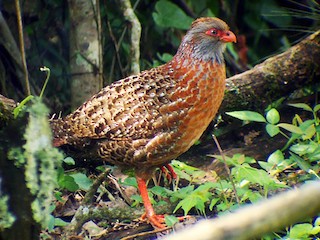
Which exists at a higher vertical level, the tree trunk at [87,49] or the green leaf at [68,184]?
the tree trunk at [87,49]

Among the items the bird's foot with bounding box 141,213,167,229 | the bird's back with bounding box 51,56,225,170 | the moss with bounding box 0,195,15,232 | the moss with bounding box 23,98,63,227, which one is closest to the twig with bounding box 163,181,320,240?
→ the moss with bounding box 23,98,63,227

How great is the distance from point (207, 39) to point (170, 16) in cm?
211

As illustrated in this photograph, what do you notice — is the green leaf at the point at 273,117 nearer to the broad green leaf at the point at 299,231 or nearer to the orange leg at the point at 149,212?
the orange leg at the point at 149,212

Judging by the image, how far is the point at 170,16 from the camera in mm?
6492

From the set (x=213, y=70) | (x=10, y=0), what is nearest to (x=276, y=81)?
(x=213, y=70)

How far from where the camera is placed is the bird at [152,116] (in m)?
4.17

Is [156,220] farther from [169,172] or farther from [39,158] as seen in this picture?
[39,158]

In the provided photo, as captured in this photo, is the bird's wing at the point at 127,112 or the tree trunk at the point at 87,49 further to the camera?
the tree trunk at the point at 87,49

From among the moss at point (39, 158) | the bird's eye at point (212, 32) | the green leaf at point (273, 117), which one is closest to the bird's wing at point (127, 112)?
the bird's eye at point (212, 32)

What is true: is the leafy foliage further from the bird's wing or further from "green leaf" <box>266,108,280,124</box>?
"green leaf" <box>266,108,280,124</box>

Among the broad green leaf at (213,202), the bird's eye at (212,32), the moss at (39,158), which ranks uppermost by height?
the bird's eye at (212,32)

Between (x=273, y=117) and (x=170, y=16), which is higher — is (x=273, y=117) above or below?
below

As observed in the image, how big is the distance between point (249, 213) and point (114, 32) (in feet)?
17.9

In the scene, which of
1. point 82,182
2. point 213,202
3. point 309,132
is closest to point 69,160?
point 82,182
